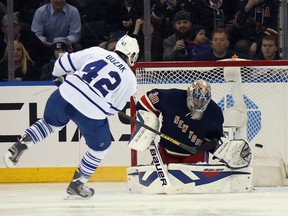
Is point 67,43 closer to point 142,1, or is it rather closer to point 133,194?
point 142,1

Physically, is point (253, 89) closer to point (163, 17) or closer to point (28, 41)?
point (163, 17)

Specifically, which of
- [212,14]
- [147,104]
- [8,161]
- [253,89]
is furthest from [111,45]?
[8,161]

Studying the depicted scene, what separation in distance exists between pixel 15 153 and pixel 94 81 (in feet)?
2.17

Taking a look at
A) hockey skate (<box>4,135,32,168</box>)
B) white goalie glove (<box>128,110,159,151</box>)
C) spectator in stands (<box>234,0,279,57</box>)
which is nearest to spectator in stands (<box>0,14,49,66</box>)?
spectator in stands (<box>234,0,279,57</box>)

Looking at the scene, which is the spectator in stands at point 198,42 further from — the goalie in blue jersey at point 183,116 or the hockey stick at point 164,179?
the hockey stick at point 164,179

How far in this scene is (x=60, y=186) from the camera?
8391 mm

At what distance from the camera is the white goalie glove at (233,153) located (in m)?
7.36

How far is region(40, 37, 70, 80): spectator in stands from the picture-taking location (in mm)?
9039

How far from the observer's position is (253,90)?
827cm

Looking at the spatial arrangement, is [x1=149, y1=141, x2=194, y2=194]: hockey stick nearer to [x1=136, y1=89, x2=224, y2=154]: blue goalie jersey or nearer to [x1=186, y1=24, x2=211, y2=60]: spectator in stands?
[x1=136, y1=89, x2=224, y2=154]: blue goalie jersey

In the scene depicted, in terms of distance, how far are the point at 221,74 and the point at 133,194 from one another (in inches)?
53.5

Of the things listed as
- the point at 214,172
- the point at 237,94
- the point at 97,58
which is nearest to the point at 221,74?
the point at 237,94

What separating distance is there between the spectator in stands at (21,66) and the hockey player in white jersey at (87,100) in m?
2.09

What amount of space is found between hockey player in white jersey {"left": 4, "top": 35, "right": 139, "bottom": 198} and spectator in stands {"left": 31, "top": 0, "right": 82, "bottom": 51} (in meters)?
2.19
